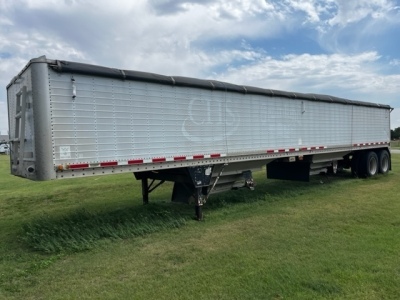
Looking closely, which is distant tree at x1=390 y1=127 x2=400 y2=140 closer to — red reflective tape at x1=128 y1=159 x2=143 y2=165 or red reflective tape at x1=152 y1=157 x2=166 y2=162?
red reflective tape at x1=152 y1=157 x2=166 y2=162

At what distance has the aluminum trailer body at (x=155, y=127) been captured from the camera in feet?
18.2

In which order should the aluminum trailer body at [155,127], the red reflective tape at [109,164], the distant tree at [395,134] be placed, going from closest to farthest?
the aluminum trailer body at [155,127], the red reflective tape at [109,164], the distant tree at [395,134]

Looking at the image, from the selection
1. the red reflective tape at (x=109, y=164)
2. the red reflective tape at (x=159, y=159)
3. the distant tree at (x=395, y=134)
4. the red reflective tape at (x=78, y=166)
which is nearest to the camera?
the red reflective tape at (x=78, y=166)

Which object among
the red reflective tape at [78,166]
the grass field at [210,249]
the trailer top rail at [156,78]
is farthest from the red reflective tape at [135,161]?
the trailer top rail at [156,78]

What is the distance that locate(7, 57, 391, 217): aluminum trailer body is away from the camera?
18.2ft

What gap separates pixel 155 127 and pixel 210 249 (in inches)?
95.7

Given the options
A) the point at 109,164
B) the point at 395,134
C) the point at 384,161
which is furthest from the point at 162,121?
the point at 395,134

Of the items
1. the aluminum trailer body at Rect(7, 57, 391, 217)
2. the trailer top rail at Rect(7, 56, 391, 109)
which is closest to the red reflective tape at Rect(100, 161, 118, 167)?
the aluminum trailer body at Rect(7, 57, 391, 217)

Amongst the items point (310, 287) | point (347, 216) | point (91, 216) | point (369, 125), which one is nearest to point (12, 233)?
point (91, 216)

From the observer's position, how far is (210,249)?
225 inches

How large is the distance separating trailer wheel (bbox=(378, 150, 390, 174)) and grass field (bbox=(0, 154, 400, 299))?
204 inches

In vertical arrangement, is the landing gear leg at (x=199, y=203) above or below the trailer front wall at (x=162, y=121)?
below

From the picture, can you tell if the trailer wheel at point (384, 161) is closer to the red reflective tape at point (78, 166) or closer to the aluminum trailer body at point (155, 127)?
the aluminum trailer body at point (155, 127)

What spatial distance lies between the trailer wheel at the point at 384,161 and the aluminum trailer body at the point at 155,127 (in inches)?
185
